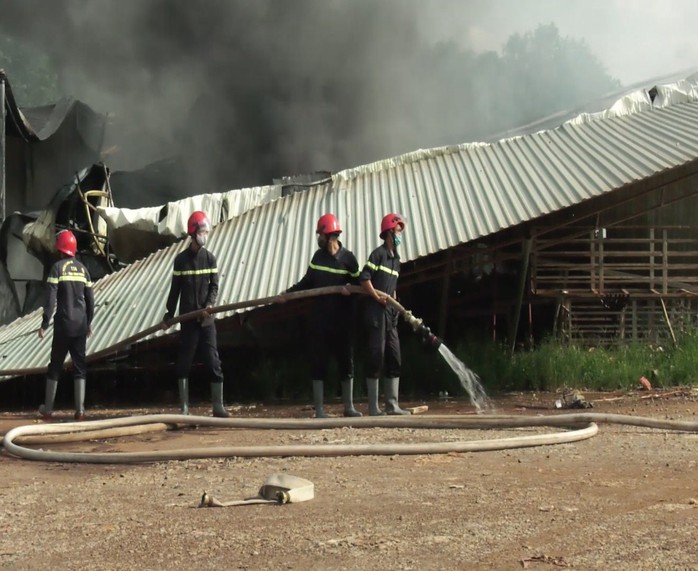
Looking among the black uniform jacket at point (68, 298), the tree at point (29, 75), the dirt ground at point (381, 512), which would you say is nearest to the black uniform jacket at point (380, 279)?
the dirt ground at point (381, 512)

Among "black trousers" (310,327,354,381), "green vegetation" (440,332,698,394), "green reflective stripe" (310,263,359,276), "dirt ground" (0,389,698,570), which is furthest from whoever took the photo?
"green vegetation" (440,332,698,394)

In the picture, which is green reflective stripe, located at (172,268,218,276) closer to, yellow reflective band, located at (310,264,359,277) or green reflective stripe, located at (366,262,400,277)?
yellow reflective band, located at (310,264,359,277)

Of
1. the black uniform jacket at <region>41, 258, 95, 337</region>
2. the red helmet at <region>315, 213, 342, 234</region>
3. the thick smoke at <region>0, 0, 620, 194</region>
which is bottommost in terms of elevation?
the black uniform jacket at <region>41, 258, 95, 337</region>

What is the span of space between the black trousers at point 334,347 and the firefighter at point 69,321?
2.41m

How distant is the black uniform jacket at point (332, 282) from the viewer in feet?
29.3

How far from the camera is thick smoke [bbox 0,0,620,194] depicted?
25.5m

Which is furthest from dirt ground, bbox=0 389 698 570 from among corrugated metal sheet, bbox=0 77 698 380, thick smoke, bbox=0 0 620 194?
thick smoke, bbox=0 0 620 194

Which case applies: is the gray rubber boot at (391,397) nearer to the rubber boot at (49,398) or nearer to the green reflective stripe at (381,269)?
the green reflective stripe at (381,269)

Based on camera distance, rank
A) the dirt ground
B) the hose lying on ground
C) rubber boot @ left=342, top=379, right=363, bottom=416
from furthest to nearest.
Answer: rubber boot @ left=342, top=379, right=363, bottom=416, the hose lying on ground, the dirt ground

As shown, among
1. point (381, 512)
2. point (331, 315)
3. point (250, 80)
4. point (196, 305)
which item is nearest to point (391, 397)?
point (331, 315)

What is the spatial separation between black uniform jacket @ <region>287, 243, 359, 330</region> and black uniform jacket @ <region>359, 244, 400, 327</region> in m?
0.19

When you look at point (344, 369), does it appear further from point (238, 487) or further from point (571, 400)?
point (238, 487)

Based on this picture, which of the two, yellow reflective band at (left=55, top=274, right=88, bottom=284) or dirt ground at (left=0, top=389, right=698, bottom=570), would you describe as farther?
yellow reflective band at (left=55, top=274, right=88, bottom=284)

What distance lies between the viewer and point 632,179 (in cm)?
1086
